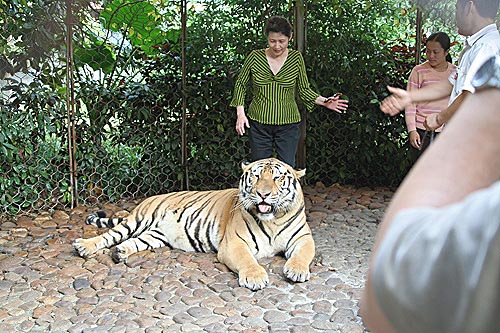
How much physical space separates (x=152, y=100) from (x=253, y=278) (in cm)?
291

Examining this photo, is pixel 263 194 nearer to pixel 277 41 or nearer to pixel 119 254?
pixel 119 254

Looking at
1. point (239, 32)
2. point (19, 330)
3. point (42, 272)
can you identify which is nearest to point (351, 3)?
point (239, 32)

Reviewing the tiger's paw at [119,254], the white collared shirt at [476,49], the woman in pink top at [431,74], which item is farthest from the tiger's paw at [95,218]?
the white collared shirt at [476,49]

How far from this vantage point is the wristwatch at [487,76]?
0.55 meters

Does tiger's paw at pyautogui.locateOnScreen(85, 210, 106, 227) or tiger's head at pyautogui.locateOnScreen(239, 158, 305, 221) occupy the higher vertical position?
tiger's head at pyautogui.locateOnScreen(239, 158, 305, 221)

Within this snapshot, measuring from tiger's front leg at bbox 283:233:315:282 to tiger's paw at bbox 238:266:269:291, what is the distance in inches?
6.9

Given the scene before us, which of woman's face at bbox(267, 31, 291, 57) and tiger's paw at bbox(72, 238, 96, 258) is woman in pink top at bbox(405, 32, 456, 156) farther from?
tiger's paw at bbox(72, 238, 96, 258)

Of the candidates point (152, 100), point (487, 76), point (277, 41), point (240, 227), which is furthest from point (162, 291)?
point (487, 76)

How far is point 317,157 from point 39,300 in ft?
12.2

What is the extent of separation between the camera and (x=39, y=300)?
151 inches

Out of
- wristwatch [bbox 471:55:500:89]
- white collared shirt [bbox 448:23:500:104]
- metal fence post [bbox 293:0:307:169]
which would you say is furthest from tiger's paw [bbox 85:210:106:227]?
→ wristwatch [bbox 471:55:500:89]

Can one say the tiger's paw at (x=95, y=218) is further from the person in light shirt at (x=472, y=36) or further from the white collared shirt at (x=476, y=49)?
the white collared shirt at (x=476, y=49)

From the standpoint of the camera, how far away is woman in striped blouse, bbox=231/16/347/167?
5.15 metres

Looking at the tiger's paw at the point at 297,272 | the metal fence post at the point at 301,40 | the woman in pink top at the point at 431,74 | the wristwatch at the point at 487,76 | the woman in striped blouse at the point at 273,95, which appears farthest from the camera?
the metal fence post at the point at 301,40
